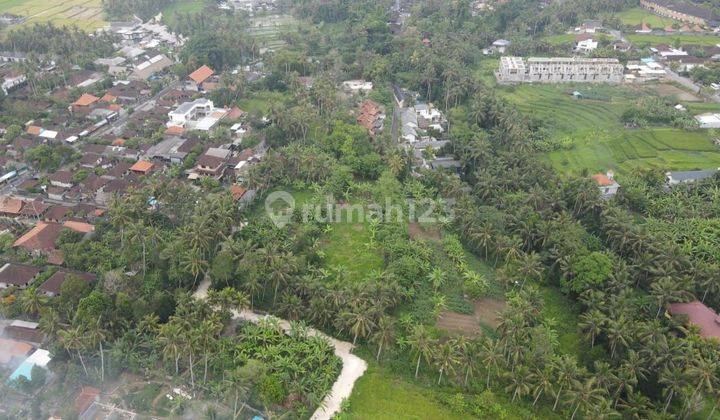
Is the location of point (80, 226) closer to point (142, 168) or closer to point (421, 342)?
point (142, 168)

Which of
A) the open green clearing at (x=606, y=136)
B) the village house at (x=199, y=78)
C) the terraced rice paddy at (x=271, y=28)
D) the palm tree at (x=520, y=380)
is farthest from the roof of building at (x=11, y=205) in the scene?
the terraced rice paddy at (x=271, y=28)

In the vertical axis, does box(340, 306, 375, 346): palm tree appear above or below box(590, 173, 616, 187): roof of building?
below

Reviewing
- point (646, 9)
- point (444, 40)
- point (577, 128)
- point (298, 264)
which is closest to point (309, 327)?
point (298, 264)

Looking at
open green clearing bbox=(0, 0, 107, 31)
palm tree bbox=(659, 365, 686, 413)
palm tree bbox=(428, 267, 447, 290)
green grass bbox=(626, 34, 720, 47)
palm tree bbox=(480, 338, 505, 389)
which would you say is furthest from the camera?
open green clearing bbox=(0, 0, 107, 31)

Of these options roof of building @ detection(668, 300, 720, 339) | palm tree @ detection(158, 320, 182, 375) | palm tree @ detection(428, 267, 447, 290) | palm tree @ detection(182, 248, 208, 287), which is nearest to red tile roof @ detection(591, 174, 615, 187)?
roof of building @ detection(668, 300, 720, 339)

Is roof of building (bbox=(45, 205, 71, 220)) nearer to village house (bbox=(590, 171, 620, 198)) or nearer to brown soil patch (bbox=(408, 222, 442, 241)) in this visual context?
brown soil patch (bbox=(408, 222, 442, 241))

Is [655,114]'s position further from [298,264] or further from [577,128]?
[298,264]

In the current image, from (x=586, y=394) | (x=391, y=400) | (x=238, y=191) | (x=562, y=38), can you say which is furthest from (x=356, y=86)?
(x=586, y=394)
